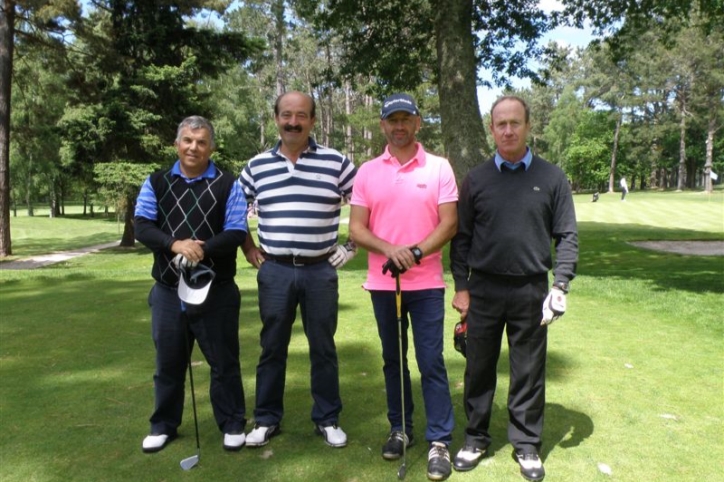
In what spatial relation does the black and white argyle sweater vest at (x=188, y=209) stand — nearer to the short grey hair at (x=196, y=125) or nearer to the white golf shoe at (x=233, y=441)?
the short grey hair at (x=196, y=125)

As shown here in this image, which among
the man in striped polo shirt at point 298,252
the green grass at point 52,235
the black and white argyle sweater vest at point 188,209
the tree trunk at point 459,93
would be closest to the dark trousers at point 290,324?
the man in striped polo shirt at point 298,252

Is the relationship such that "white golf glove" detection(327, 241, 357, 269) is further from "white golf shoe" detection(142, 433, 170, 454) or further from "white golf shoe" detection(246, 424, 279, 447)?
"white golf shoe" detection(142, 433, 170, 454)

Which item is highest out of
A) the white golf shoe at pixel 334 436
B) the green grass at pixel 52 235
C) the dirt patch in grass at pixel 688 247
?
the dirt patch in grass at pixel 688 247

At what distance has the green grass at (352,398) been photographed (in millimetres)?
3242

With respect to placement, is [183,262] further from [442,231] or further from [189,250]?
[442,231]

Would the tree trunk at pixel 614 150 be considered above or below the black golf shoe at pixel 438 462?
above

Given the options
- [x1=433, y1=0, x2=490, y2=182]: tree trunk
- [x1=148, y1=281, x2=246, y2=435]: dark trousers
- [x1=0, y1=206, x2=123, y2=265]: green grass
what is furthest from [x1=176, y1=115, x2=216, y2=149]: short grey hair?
[x1=0, y1=206, x2=123, y2=265]: green grass

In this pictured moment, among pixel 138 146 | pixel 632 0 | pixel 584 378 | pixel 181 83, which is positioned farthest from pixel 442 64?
pixel 138 146

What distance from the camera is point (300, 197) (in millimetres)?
3590

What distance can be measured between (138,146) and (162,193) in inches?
761

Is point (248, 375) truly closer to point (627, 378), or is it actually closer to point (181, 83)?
point (627, 378)

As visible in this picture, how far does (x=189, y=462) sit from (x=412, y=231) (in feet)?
6.06

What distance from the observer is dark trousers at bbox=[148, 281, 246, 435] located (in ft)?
11.6

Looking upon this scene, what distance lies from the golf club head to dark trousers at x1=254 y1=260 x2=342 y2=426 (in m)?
0.48
